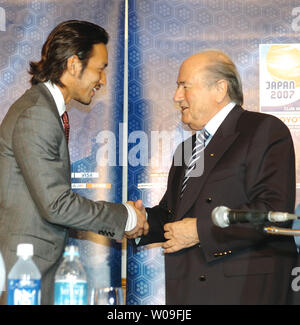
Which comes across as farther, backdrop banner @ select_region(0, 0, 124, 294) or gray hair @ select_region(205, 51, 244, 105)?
backdrop banner @ select_region(0, 0, 124, 294)

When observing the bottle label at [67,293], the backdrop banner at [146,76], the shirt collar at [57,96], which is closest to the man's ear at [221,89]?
the shirt collar at [57,96]

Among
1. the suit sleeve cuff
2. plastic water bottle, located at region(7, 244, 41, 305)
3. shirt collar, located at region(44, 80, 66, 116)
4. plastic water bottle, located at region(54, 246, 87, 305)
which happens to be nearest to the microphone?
plastic water bottle, located at region(54, 246, 87, 305)

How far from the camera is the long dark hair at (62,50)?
10.5 ft

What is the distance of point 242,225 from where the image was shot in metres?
2.88

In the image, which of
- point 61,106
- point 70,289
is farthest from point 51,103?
point 70,289

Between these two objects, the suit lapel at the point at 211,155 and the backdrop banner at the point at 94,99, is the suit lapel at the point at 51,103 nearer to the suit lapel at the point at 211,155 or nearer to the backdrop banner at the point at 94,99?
the suit lapel at the point at 211,155

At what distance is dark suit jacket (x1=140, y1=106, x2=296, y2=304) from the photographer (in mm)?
2826

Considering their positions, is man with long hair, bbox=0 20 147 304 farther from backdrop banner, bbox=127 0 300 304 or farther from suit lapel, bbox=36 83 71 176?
backdrop banner, bbox=127 0 300 304

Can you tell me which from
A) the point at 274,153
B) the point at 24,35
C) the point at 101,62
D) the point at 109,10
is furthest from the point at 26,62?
the point at 274,153

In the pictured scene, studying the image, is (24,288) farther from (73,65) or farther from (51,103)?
(73,65)

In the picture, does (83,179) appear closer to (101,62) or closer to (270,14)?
(101,62)

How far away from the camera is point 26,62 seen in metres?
4.39

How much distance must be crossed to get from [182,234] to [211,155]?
431mm

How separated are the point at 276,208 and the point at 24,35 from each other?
2554 mm
